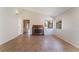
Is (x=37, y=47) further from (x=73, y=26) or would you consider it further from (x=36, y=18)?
(x=36, y=18)

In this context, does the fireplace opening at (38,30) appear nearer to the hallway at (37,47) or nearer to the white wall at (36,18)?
the white wall at (36,18)

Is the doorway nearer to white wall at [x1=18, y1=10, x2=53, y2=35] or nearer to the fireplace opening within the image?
white wall at [x1=18, y1=10, x2=53, y2=35]

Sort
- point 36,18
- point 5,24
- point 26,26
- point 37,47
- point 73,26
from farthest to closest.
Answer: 1. point 26,26
2. point 36,18
3. point 5,24
4. point 73,26
5. point 37,47

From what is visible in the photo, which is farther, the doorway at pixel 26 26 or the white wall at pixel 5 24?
the doorway at pixel 26 26

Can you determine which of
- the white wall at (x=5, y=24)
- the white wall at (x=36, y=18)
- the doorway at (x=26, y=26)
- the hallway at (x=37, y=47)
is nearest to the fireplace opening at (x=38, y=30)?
the white wall at (x=36, y=18)

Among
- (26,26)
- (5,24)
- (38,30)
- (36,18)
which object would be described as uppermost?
(36,18)

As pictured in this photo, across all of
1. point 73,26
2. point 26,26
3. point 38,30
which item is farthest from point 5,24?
point 26,26

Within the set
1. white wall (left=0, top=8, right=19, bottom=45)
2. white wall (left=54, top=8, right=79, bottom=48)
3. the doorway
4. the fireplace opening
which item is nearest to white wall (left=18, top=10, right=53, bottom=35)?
Result: the fireplace opening

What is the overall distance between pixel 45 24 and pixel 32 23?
138 centimetres
